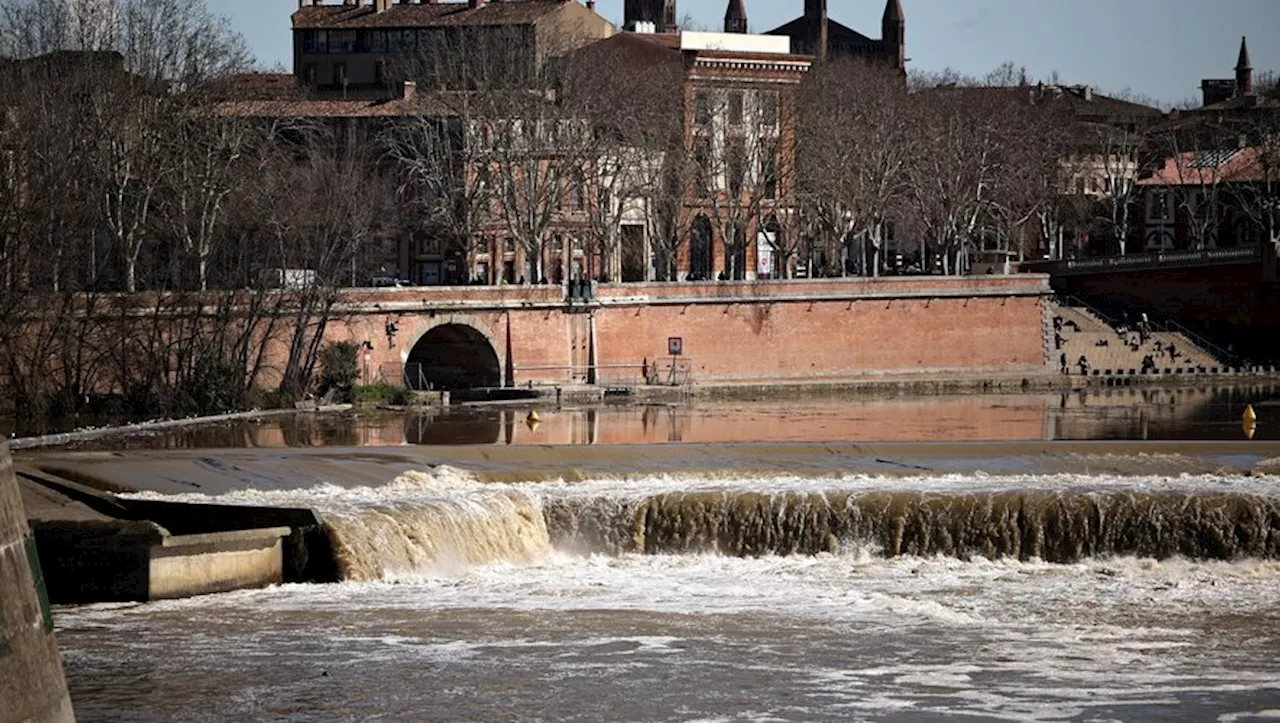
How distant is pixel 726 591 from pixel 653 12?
9774cm

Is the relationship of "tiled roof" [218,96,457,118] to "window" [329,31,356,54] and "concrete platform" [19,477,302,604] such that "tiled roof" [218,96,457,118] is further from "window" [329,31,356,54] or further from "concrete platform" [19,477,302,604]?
"concrete platform" [19,477,302,604]

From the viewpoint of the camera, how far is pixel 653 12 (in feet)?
416

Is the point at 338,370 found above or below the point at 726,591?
above

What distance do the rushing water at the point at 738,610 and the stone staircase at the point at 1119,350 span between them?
3922 centimetres

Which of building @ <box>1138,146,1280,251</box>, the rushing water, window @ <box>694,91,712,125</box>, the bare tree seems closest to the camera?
the rushing water

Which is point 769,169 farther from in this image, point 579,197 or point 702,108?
point 579,197

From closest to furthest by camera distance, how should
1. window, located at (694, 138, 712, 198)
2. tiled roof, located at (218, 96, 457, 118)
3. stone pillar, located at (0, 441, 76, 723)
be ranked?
stone pillar, located at (0, 441, 76, 723) < tiled roof, located at (218, 96, 457, 118) < window, located at (694, 138, 712, 198)

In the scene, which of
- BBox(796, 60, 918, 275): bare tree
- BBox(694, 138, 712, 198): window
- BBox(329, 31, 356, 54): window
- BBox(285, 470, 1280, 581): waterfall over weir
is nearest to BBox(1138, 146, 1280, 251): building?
BBox(796, 60, 918, 275): bare tree

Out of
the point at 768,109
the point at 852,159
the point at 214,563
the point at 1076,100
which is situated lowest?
the point at 214,563

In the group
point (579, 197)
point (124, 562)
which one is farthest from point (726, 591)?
point (579, 197)

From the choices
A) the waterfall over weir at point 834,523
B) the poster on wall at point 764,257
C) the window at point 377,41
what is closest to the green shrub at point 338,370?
the waterfall over weir at point 834,523

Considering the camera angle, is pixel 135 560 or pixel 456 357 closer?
pixel 135 560

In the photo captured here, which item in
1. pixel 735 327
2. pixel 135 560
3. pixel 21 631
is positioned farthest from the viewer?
pixel 735 327

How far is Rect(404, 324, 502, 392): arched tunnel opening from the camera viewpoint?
6838cm
